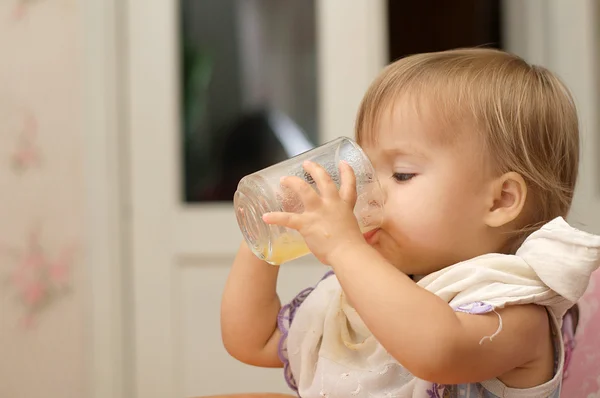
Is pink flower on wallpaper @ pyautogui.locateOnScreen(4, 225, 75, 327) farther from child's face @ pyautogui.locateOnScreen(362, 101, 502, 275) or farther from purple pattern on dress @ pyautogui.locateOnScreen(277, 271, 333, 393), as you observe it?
child's face @ pyautogui.locateOnScreen(362, 101, 502, 275)

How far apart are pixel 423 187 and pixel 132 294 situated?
1.51 meters

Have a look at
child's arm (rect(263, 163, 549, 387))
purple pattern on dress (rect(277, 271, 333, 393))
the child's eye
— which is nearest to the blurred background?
purple pattern on dress (rect(277, 271, 333, 393))

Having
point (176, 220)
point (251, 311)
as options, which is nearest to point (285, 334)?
point (251, 311)

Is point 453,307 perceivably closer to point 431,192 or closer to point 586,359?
point 431,192

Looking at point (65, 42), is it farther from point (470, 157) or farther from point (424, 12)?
point (424, 12)

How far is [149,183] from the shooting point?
2.12 meters

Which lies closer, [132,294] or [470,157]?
[470,157]

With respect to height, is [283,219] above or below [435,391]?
above

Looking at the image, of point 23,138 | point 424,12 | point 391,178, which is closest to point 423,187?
point 391,178

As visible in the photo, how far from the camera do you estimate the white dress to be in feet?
2.27

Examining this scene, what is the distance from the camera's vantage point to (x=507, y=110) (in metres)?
0.80

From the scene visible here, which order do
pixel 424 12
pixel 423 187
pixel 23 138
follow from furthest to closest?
pixel 424 12, pixel 23 138, pixel 423 187

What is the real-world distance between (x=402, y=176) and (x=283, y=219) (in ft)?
0.55

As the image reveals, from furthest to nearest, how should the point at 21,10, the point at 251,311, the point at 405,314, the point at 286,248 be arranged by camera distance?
1. the point at 21,10
2. the point at 251,311
3. the point at 286,248
4. the point at 405,314
